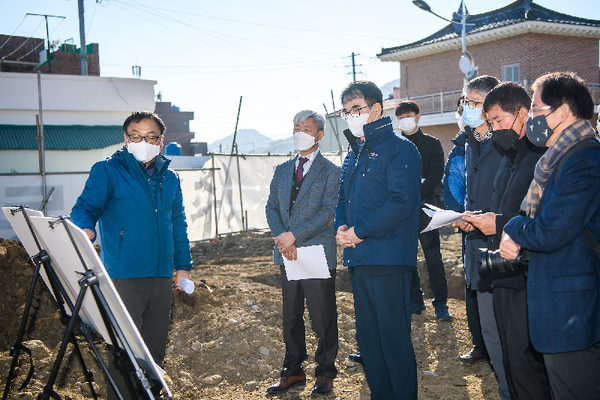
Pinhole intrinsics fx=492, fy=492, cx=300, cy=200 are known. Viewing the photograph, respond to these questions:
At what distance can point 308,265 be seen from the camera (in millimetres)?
3893

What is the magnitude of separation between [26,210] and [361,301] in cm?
209

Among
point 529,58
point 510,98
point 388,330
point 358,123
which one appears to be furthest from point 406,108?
point 529,58

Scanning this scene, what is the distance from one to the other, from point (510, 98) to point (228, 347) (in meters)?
3.53

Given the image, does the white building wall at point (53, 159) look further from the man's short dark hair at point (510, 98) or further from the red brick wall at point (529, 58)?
the red brick wall at point (529, 58)

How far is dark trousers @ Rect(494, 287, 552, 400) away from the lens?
2721 millimetres

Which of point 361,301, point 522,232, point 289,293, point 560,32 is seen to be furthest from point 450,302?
point 560,32

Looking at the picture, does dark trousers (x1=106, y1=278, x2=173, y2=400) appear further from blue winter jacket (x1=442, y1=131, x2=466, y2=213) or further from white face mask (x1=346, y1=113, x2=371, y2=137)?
blue winter jacket (x1=442, y1=131, x2=466, y2=213)

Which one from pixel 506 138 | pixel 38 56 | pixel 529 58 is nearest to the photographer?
pixel 506 138

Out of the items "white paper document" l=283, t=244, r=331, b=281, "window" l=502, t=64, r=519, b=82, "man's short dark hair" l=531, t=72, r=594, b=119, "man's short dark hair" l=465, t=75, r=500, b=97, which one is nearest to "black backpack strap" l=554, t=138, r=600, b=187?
"man's short dark hair" l=531, t=72, r=594, b=119

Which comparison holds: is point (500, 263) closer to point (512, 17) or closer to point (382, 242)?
point (382, 242)

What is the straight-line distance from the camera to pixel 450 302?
692cm

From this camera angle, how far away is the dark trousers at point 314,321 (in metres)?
3.98

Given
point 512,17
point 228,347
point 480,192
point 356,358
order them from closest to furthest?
1. point 480,192
2. point 356,358
3. point 228,347
4. point 512,17

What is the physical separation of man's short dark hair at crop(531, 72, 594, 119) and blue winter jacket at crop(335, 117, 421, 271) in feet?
3.49
